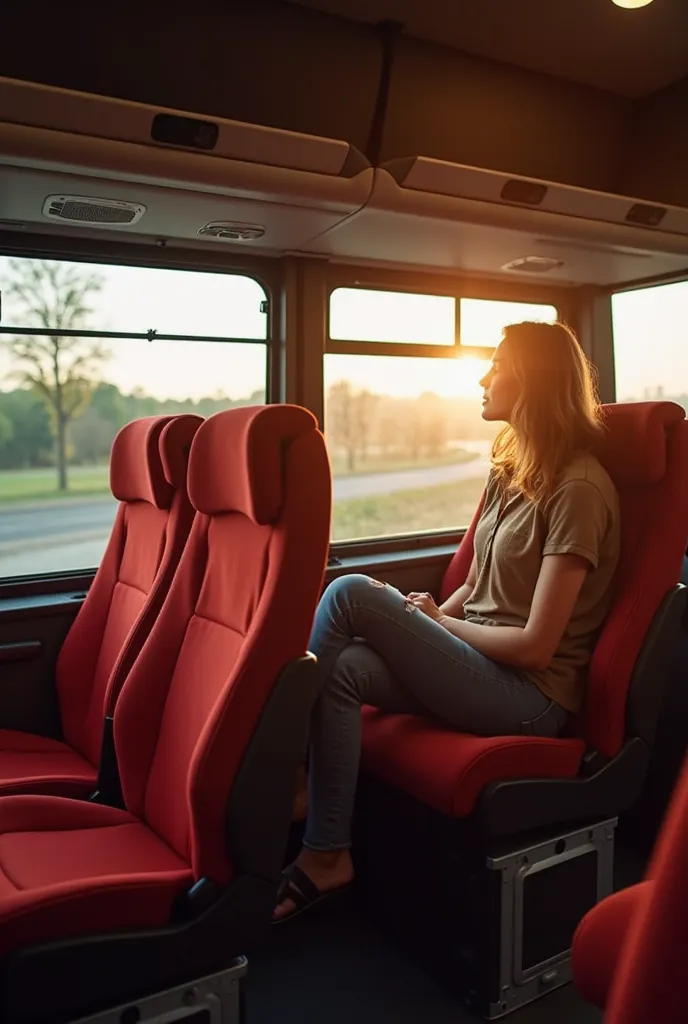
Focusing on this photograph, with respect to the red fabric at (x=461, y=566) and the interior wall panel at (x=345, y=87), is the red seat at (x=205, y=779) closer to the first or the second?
the red fabric at (x=461, y=566)

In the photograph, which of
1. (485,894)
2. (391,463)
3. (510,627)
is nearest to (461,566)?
(510,627)

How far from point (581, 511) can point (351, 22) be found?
190 centimetres

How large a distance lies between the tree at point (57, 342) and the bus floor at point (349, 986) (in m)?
1.77

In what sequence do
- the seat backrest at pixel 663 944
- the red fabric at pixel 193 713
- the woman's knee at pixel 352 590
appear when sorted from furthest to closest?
the woman's knee at pixel 352 590, the red fabric at pixel 193 713, the seat backrest at pixel 663 944

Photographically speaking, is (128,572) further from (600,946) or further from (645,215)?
(645,215)

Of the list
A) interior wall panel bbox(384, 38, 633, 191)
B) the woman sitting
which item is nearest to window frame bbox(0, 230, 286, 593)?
interior wall panel bbox(384, 38, 633, 191)

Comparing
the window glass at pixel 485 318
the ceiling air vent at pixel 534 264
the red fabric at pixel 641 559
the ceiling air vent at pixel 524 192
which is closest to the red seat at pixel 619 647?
the red fabric at pixel 641 559

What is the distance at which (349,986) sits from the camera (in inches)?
90.3

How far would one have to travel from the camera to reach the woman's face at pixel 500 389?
8.25 feet

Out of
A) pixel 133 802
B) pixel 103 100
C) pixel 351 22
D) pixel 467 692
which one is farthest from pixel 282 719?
→ pixel 351 22

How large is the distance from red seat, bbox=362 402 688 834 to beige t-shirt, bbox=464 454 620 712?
0.18 feet

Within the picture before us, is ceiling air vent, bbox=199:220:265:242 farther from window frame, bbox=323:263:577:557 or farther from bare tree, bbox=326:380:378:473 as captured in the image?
bare tree, bbox=326:380:378:473

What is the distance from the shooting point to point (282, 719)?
173 centimetres

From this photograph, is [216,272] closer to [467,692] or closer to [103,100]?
[103,100]
